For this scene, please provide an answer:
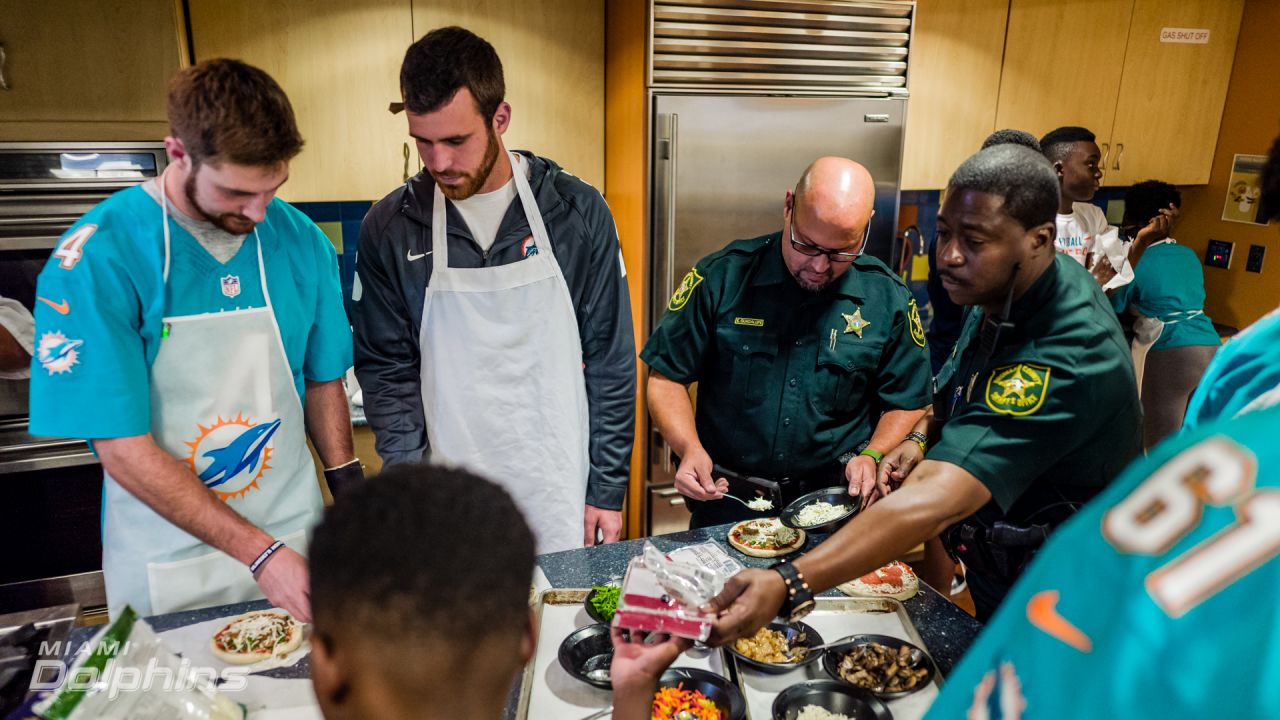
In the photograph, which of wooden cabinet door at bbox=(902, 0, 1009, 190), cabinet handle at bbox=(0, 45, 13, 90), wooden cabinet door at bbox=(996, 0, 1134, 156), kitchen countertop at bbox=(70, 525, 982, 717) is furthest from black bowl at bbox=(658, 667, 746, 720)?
wooden cabinet door at bbox=(996, 0, 1134, 156)

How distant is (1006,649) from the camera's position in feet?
1.83

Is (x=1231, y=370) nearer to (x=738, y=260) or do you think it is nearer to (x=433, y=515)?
(x=433, y=515)

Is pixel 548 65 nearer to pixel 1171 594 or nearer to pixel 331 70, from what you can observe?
pixel 331 70

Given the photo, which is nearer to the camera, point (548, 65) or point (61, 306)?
point (61, 306)

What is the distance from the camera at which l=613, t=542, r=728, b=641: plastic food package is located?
120cm

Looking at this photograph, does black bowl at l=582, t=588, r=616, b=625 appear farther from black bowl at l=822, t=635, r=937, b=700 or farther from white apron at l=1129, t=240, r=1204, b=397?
white apron at l=1129, t=240, r=1204, b=397

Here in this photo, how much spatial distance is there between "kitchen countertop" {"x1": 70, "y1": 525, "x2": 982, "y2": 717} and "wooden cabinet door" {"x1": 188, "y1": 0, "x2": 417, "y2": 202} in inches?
68.8

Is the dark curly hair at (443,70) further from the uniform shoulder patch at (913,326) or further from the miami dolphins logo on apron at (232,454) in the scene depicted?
the uniform shoulder patch at (913,326)

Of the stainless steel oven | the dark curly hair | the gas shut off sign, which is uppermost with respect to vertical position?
the gas shut off sign

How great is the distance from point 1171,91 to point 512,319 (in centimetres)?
367

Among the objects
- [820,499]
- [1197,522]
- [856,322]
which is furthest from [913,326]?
[1197,522]

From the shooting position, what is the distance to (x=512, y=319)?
2.05 m

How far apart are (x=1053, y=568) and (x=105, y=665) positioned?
1186 mm

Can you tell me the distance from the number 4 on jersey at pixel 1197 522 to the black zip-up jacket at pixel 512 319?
1680 millimetres
